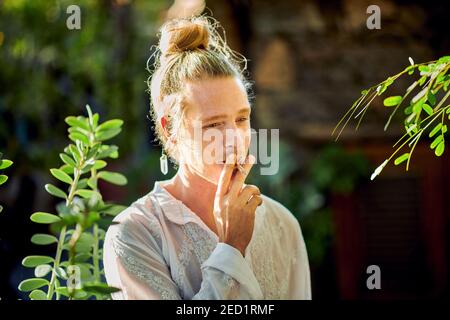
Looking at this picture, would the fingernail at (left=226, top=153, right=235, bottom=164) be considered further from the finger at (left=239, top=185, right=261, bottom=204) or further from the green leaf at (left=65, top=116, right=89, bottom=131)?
the green leaf at (left=65, top=116, right=89, bottom=131)

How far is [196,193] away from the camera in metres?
1.28

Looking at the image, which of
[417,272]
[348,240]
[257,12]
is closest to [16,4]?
[257,12]

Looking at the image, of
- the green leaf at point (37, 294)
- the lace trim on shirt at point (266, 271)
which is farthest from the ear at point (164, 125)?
the green leaf at point (37, 294)

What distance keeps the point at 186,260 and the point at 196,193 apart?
0.42 ft

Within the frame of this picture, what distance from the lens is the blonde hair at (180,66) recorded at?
1.24 metres

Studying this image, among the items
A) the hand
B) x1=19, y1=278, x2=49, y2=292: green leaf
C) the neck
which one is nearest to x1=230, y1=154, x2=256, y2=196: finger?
the hand

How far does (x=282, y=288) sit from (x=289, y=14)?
335 cm

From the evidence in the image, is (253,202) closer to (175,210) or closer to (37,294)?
(175,210)

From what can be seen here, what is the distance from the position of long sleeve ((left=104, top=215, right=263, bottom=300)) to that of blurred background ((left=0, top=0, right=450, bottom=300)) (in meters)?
3.08

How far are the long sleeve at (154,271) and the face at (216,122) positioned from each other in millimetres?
151

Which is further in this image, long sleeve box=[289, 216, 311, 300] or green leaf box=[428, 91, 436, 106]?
long sleeve box=[289, 216, 311, 300]

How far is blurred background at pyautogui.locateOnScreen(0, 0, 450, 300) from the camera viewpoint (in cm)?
434

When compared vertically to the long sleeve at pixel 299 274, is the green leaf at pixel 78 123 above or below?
above

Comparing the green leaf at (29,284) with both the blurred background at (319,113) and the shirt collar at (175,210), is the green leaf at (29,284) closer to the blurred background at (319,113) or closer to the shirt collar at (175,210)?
the shirt collar at (175,210)
